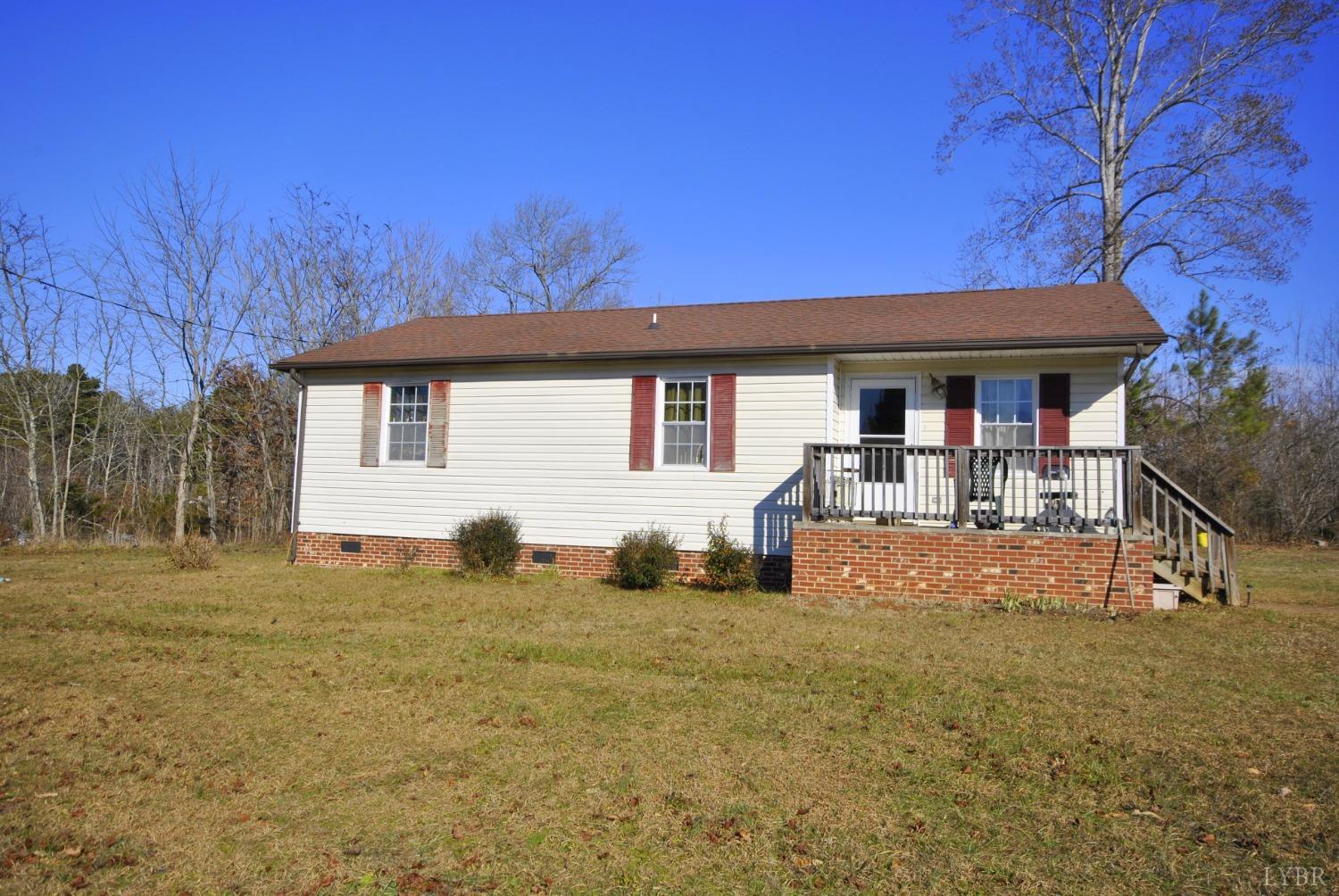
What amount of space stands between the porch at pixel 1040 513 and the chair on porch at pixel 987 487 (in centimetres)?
1

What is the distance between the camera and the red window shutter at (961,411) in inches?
467

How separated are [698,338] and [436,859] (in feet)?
32.7

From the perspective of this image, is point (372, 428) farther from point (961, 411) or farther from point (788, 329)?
point (961, 411)

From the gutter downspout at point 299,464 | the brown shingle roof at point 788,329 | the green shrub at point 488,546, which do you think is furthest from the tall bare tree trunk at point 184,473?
the green shrub at point 488,546

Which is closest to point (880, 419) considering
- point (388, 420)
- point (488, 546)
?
point (488, 546)

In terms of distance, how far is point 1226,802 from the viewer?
13.3ft

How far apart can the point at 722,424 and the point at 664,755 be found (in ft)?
25.3

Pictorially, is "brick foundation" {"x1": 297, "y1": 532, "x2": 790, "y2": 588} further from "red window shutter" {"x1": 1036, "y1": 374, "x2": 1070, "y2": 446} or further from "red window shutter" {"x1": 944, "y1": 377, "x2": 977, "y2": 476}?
"red window shutter" {"x1": 1036, "y1": 374, "x2": 1070, "y2": 446}

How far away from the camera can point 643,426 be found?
12.6 meters

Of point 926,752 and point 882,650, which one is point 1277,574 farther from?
point 926,752

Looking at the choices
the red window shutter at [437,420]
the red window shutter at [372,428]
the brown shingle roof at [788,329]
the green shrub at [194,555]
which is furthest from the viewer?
the red window shutter at [372,428]

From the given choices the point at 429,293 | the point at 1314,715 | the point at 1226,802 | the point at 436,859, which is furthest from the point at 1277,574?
the point at 429,293

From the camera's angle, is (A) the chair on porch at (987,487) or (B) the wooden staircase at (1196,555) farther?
(A) the chair on porch at (987,487)

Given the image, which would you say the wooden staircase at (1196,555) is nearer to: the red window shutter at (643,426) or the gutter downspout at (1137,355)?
the gutter downspout at (1137,355)
